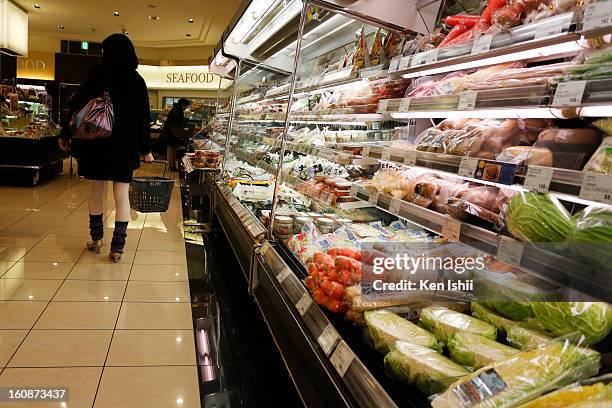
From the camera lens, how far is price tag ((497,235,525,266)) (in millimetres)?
1063

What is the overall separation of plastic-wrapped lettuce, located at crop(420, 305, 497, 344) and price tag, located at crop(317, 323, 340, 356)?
278 mm

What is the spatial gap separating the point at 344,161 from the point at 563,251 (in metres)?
1.19

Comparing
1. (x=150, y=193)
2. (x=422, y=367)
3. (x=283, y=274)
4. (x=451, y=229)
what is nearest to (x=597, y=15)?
(x=451, y=229)

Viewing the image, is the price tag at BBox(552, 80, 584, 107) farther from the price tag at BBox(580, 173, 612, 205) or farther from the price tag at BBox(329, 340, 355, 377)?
the price tag at BBox(329, 340, 355, 377)

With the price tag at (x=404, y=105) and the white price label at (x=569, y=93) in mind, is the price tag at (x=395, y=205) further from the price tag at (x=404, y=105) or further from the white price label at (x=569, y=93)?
the white price label at (x=569, y=93)

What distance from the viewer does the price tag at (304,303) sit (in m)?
1.76

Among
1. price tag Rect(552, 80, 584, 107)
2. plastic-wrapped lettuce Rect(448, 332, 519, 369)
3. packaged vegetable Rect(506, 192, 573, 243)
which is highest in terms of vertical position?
price tag Rect(552, 80, 584, 107)

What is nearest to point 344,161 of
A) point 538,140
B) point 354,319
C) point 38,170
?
point 354,319

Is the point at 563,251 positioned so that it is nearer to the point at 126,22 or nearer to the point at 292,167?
the point at 292,167

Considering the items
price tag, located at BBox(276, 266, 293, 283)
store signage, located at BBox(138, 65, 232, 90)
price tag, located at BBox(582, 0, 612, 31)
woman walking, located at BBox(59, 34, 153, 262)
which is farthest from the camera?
store signage, located at BBox(138, 65, 232, 90)

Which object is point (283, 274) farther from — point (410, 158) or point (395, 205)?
point (410, 158)

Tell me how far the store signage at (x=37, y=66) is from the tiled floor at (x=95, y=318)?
14.0m

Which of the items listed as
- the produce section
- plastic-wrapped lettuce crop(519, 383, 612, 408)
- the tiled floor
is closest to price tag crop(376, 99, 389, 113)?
the produce section

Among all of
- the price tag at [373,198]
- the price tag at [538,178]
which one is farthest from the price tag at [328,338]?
the price tag at [538,178]
